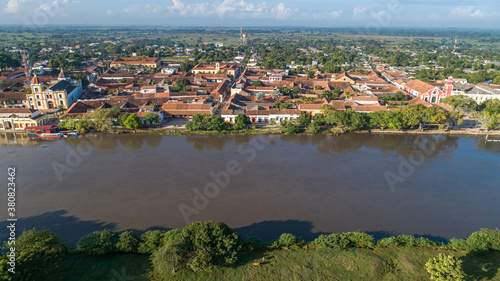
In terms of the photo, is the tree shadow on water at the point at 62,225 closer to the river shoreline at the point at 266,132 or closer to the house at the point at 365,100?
the river shoreline at the point at 266,132

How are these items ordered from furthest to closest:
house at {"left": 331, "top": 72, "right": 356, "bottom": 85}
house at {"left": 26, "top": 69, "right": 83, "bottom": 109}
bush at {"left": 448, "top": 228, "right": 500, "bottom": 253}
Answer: house at {"left": 331, "top": 72, "right": 356, "bottom": 85} → house at {"left": 26, "top": 69, "right": 83, "bottom": 109} → bush at {"left": 448, "top": 228, "right": 500, "bottom": 253}

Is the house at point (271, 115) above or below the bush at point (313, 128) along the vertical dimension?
above

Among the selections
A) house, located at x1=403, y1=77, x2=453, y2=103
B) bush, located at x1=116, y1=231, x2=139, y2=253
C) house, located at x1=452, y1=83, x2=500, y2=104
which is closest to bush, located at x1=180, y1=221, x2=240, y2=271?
bush, located at x1=116, y1=231, x2=139, y2=253

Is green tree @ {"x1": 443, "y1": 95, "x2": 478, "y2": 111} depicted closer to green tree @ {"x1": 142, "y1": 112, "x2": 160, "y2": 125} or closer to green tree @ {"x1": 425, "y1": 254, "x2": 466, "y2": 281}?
green tree @ {"x1": 425, "y1": 254, "x2": 466, "y2": 281}

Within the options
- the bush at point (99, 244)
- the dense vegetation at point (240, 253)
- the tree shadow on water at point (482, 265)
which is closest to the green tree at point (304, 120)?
the dense vegetation at point (240, 253)

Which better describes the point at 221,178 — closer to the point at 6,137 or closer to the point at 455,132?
the point at 6,137

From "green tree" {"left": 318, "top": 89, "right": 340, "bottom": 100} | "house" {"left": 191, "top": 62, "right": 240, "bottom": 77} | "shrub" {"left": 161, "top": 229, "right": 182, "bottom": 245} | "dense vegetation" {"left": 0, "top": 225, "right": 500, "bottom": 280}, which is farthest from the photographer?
"house" {"left": 191, "top": 62, "right": 240, "bottom": 77}

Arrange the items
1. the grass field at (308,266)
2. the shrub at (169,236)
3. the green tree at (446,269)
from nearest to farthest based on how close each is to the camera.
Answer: the green tree at (446,269) < the grass field at (308,266) < the shrub at (169,236)

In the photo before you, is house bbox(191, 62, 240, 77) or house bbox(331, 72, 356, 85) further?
house bbox(191, 62, 240, 77)
